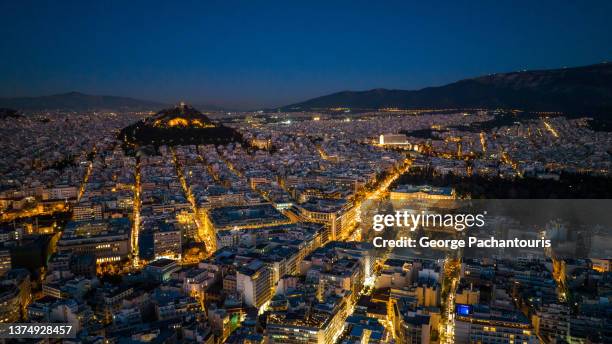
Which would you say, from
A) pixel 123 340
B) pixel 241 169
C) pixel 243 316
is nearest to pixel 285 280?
pixel 243 316

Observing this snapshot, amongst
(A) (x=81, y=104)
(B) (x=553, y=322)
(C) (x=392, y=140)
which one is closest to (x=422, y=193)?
(B) (x=553, y=322)

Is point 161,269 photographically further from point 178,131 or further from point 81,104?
point 81,104

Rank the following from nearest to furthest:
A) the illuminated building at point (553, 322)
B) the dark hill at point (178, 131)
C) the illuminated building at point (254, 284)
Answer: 1. the illuminated building at point (553, 322)
2. the illuminated building at point (254, 284)
3. the dark hill at point (178, 131)

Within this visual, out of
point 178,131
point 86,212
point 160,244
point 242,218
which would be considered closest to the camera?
point 160,244

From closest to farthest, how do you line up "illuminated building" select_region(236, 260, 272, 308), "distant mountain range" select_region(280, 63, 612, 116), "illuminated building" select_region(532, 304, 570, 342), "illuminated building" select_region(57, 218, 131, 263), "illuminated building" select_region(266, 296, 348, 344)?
"illuminated building" select_region(266, 296, 348, 344) < "illuminated building" select_region(532, 304, 570, 342) < "illuminated building" select_region(236, 260, 272, 308) < "illuminated building" select_region(57, 218, 131, 263) < "distant mountain range" select_region(280, 63, 612, 116)

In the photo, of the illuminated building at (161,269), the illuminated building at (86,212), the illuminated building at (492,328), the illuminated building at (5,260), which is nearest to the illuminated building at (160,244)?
the illuminated building at (161,269)

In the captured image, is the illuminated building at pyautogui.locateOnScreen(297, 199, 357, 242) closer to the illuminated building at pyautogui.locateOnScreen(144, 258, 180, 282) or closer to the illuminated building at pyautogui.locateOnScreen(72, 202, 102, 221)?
the illuminated building at pyautogui.locateOnScreen(144, 258, 180, 282)

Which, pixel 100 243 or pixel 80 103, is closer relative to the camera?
pixel 100 243

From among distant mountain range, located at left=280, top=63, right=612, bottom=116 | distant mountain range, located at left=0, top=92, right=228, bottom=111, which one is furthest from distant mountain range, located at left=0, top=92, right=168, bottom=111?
distant mountain range, located at left=280, top=63, right=612, bottom=116

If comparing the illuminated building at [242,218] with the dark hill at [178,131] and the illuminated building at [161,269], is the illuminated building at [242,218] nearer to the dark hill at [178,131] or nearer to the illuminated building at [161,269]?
the illuminated building at [161,269]
